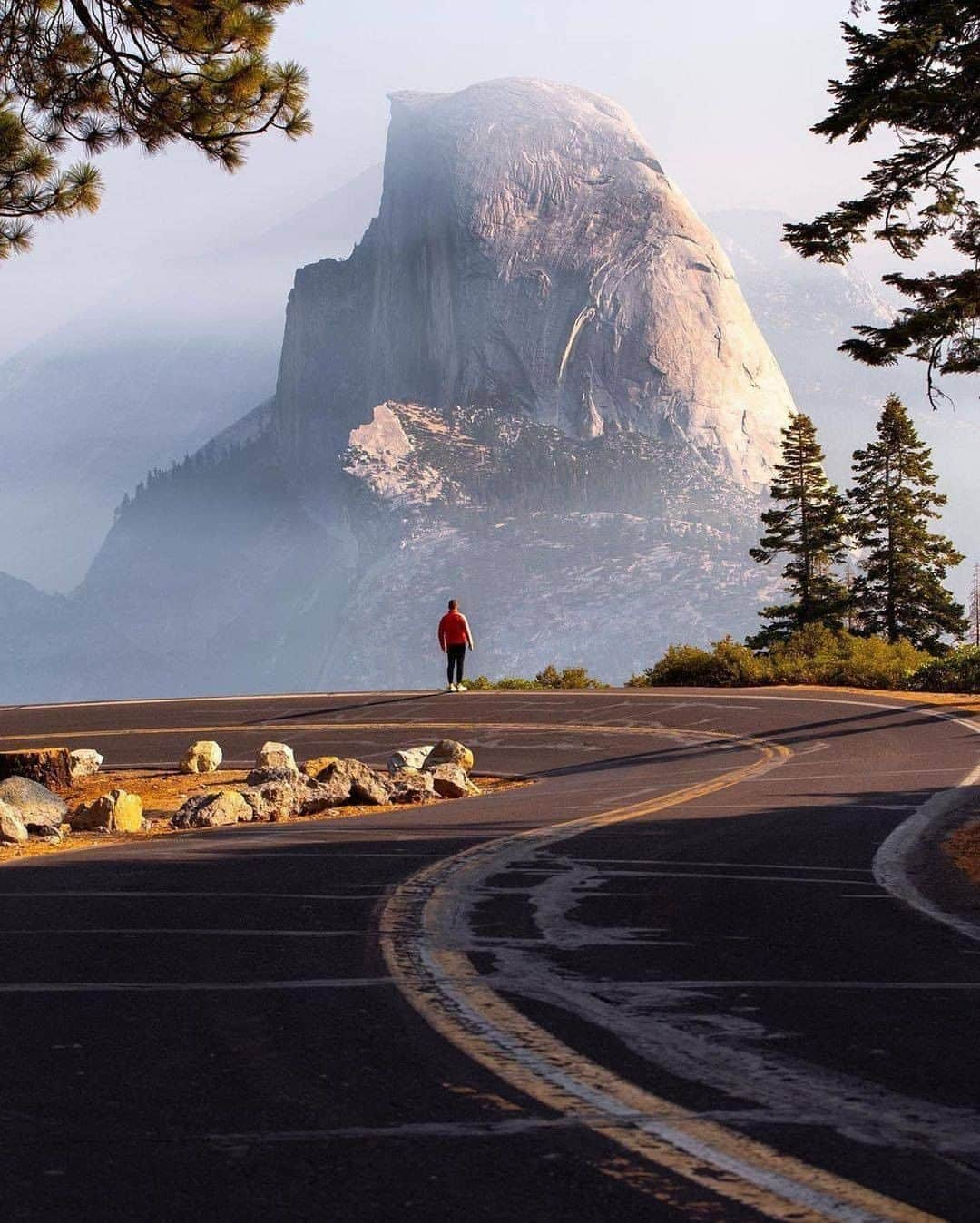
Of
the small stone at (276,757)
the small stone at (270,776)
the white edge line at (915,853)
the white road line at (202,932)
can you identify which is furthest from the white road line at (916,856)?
the small stone at (276,757)

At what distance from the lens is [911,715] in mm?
23250

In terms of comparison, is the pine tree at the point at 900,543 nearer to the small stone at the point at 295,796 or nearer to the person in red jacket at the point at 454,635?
the person in red jacket at the point at 454,635

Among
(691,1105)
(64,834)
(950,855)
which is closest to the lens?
(691,1105)

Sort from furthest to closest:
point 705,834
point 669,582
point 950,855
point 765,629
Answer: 1. point 669,582
2. point 765,629
3. point 705,834
4. point 950,855

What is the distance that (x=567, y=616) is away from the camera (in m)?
177

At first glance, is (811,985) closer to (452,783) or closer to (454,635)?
(452,783)

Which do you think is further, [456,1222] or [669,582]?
[669,582]

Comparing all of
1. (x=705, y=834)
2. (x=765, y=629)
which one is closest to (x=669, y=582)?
(x=765, y=629)

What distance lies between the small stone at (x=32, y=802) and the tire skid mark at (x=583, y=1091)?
7.99m

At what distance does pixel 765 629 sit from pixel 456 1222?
5682 centimetres

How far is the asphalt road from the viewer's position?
11.1 feet

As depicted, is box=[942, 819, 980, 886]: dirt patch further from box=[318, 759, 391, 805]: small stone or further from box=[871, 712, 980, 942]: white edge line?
box=[318, 759, 391, 805]: small stone

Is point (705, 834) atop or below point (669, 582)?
below

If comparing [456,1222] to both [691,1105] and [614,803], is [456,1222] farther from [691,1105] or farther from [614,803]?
[614,803]
